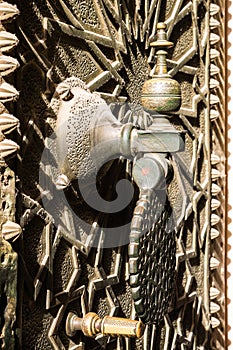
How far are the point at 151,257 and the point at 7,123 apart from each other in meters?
0.22

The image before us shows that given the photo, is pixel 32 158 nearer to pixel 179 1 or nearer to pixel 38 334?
pixel 38 334

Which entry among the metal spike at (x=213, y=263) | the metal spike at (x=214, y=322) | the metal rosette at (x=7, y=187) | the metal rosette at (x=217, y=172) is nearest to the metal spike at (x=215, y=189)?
the metal rosette at (x=217, y=172)

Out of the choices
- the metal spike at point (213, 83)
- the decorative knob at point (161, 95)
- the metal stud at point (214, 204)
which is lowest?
the metal stud at point (214, 204)

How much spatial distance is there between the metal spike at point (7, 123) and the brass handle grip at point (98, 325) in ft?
0.82

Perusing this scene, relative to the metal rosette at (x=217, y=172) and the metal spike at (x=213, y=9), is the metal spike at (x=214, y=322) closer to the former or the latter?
the metal rosette at (x=217, y=172)

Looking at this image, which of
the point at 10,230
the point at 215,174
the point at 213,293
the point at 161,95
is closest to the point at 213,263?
the point at 213,293

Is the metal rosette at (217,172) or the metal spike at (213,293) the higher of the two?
the metal rosette at (217,172)

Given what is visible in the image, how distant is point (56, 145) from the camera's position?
0.82 meters

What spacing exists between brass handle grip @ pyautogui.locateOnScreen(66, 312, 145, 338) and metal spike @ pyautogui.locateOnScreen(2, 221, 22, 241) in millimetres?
163

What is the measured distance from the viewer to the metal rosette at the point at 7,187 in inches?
28.0

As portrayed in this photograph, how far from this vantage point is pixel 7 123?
72 cm

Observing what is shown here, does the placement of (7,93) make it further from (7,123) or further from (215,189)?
(215,189)

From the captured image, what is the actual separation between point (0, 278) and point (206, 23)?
645 millimetres

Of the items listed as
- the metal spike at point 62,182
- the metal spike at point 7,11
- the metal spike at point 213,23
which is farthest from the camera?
the metal spike at point 213,23
